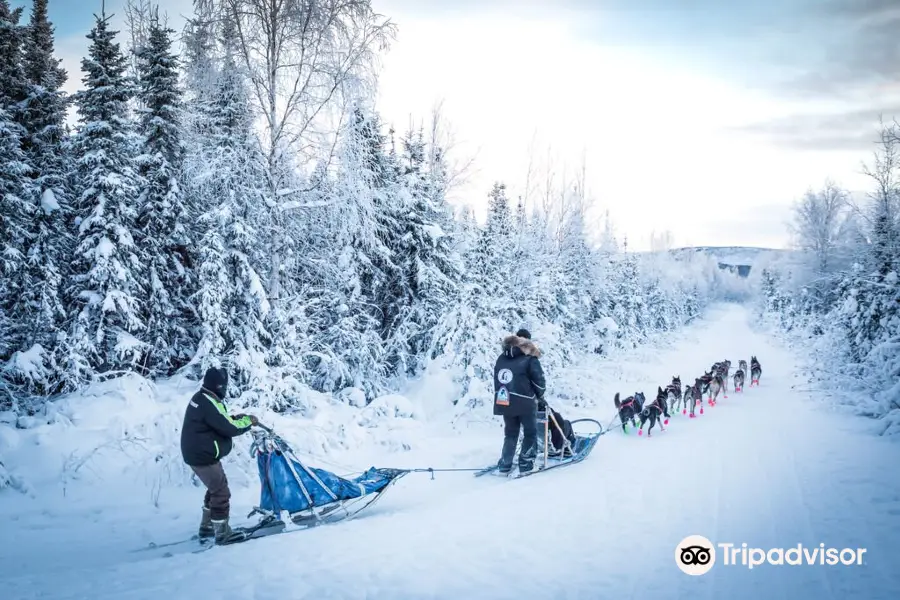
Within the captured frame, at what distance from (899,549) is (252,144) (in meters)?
11.3

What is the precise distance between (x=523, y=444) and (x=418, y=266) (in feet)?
30.9

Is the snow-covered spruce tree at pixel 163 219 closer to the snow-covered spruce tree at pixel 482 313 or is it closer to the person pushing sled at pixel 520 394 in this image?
the snow-covered spruce tree at pixel 482 313

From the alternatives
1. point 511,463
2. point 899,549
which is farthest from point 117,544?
point 899,549

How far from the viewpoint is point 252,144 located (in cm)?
937

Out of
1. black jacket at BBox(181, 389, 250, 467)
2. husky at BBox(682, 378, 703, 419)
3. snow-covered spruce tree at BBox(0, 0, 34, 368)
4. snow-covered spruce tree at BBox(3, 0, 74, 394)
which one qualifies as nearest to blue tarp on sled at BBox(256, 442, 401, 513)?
black jacket at BBox(181, 389, 250, 467)

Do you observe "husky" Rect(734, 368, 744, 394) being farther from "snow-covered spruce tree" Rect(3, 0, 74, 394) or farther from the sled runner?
"snow-covered spruce tree" Rect(3, 0, 74, 394)

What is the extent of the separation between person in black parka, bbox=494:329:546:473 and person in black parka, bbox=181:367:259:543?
4.00 meters

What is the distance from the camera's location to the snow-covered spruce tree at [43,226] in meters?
10.3

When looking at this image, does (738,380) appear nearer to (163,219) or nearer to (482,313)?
(482,313)

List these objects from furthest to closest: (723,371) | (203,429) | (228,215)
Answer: (723,371)
(228,215)
(203,429)

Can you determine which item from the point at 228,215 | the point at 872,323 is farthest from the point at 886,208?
the point at 228,215

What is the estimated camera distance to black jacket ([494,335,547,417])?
7.43 metres

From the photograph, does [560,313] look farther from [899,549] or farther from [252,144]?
[899,549]

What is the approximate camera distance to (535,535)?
497 centimetres
